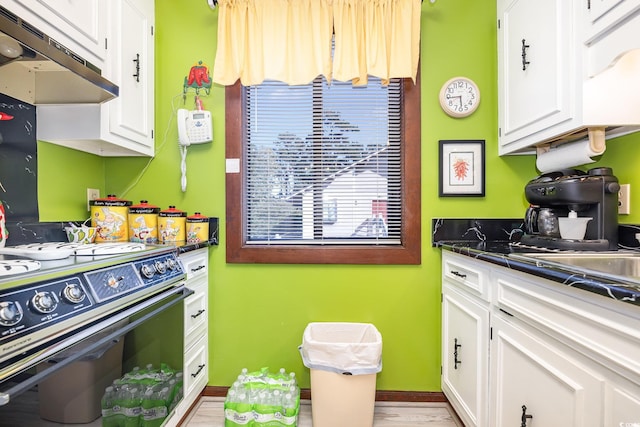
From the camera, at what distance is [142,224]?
186 centimetres

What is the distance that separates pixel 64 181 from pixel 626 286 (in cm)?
230

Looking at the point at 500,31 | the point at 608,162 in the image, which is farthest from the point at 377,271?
the point at 500,31

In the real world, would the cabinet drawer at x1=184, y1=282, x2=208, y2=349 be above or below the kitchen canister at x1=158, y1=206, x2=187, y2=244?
below

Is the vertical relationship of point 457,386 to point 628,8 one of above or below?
below

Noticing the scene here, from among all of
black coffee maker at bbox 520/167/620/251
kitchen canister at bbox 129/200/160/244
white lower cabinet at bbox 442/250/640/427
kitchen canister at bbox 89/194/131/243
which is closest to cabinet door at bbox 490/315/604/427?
white lower cabinet at bbox 442/250/640/427

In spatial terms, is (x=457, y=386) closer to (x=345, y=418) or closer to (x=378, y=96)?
(x=345, y=418)

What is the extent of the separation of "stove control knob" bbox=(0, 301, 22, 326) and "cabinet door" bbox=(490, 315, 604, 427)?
1.40 metres

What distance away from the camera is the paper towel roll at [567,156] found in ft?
5.01

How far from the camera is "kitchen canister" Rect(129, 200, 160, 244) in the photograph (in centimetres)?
185

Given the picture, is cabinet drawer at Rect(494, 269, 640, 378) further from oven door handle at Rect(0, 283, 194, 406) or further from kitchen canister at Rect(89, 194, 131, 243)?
kitchen canister at Rect(89, 194, 131, 243)

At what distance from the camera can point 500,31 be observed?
1.94 meters

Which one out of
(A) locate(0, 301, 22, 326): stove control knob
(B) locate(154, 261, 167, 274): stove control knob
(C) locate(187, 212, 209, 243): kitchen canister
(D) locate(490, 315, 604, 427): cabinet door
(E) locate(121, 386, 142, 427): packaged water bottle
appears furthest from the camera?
(C) locate(187, 212, 209, 243): kitchen canister

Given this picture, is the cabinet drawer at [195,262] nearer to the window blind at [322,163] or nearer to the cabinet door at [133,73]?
the window blind at [322,163]

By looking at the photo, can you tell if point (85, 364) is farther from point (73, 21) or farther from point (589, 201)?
point (589, 201)
